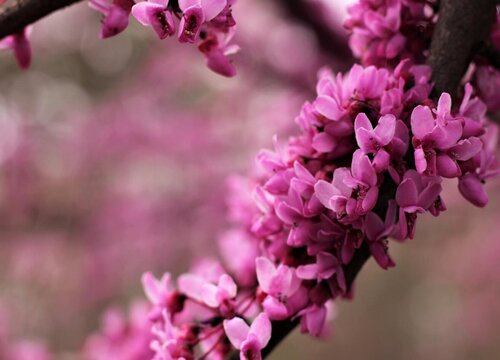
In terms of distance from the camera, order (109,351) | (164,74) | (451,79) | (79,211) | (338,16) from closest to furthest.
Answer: (451,79) < (109,351) < (338,16) < (79,211) < (164,74)

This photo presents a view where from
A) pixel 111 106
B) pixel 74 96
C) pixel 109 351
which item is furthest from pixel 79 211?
pixel 109 351

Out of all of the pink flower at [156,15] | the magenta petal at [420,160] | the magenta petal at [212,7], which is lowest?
the magenta petal at [420,160]

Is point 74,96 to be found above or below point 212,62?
below

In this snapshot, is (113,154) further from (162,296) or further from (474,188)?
(474,188)

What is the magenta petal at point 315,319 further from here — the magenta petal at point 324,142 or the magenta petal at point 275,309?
the magenta petal at point 324,142

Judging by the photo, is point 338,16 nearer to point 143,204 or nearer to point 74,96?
point 143,204

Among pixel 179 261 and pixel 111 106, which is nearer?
pixel 111 106

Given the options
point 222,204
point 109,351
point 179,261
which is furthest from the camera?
point 179,261

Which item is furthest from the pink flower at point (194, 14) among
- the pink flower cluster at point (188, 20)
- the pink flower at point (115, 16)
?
the pink flower at point (115, 16)
